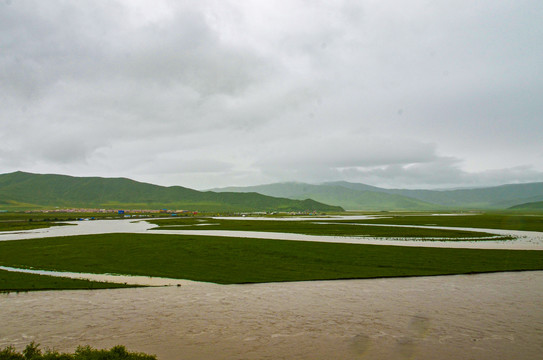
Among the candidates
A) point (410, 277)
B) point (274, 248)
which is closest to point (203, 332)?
Result: point (410, 277)

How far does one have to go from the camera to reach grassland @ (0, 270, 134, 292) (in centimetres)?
2906

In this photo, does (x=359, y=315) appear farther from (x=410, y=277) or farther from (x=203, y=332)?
(x=410, y=277)

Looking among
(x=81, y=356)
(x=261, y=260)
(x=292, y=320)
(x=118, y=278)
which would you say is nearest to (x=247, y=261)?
(x=261, y=260)

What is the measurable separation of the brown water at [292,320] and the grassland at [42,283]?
152 cm

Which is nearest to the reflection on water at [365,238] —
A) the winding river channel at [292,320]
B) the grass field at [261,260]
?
the grass field at [261,260]

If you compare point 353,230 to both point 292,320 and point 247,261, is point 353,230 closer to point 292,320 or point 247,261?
point 247,261

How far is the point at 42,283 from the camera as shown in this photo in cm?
3055

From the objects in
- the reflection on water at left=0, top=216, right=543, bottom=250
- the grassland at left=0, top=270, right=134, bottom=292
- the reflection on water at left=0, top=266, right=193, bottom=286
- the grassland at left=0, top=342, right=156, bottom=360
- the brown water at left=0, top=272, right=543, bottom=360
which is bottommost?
the reflection on water at left=0, top=266, right=193, bottom=286

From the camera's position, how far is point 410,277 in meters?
34.2

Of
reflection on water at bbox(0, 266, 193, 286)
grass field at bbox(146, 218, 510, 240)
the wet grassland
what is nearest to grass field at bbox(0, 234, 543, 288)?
the wet grassland

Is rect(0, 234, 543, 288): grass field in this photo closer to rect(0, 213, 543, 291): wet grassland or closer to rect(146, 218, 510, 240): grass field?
rect(0, 213, 543, 291): wet grassland

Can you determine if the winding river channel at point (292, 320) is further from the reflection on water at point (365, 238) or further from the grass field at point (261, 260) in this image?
the reflection on water at point (365, 238)

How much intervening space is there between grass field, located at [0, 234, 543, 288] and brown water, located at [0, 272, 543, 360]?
17.1 ft

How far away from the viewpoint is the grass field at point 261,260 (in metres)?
35.8
